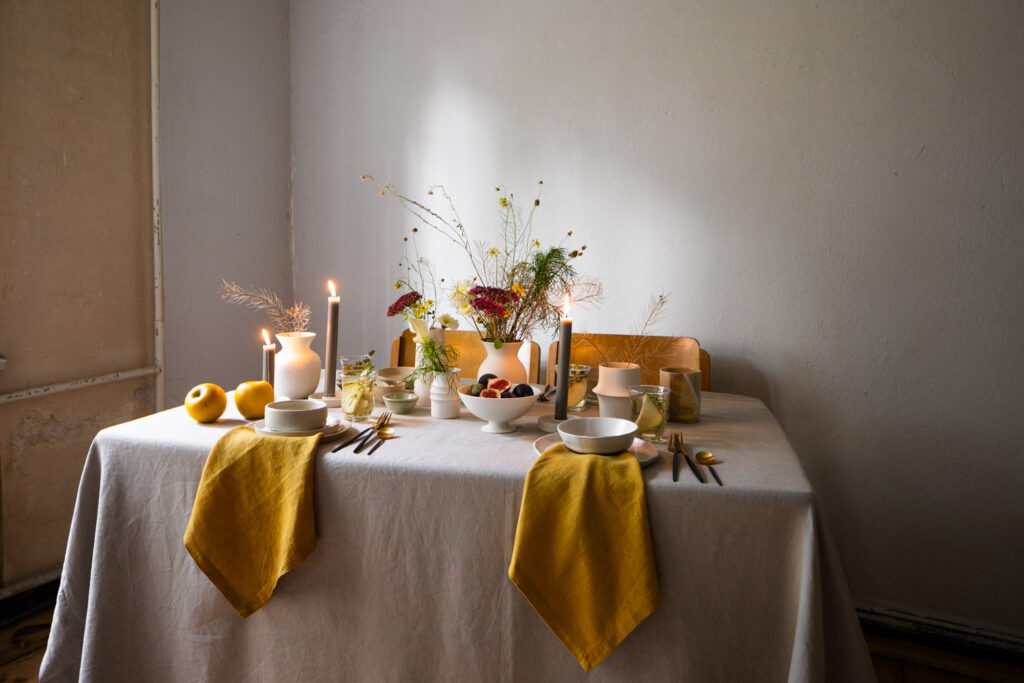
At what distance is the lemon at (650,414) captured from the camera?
1309mm

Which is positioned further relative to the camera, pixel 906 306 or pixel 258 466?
pixel 906 306

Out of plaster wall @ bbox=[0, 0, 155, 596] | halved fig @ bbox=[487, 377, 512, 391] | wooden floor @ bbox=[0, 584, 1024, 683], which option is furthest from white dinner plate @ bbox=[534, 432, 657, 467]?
plaster wall @ bbox=[0, 0, 155, 596]

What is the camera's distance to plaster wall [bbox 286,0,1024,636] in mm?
1841

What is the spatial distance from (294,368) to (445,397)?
0.42 m

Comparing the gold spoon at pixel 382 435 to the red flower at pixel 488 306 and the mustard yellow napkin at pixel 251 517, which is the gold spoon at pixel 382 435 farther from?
the red flower at pixel 488 306

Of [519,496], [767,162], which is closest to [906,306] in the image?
[767,162]

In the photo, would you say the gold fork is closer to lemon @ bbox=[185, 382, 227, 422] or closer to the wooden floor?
lemon @ bbox=[185, 382, 227, 422]

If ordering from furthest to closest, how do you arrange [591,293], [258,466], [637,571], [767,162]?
1. [591,293]
2. [767,162]
3. [258,466]
4. [637,571]

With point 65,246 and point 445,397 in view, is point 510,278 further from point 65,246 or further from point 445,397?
point 65,246

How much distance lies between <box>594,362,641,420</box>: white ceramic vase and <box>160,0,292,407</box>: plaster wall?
68.2 inches

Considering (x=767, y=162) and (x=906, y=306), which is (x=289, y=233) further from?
(x=906, y=306)

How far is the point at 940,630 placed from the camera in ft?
6.31

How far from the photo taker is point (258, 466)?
4.05 ft

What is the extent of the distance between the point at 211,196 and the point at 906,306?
8.30ft
